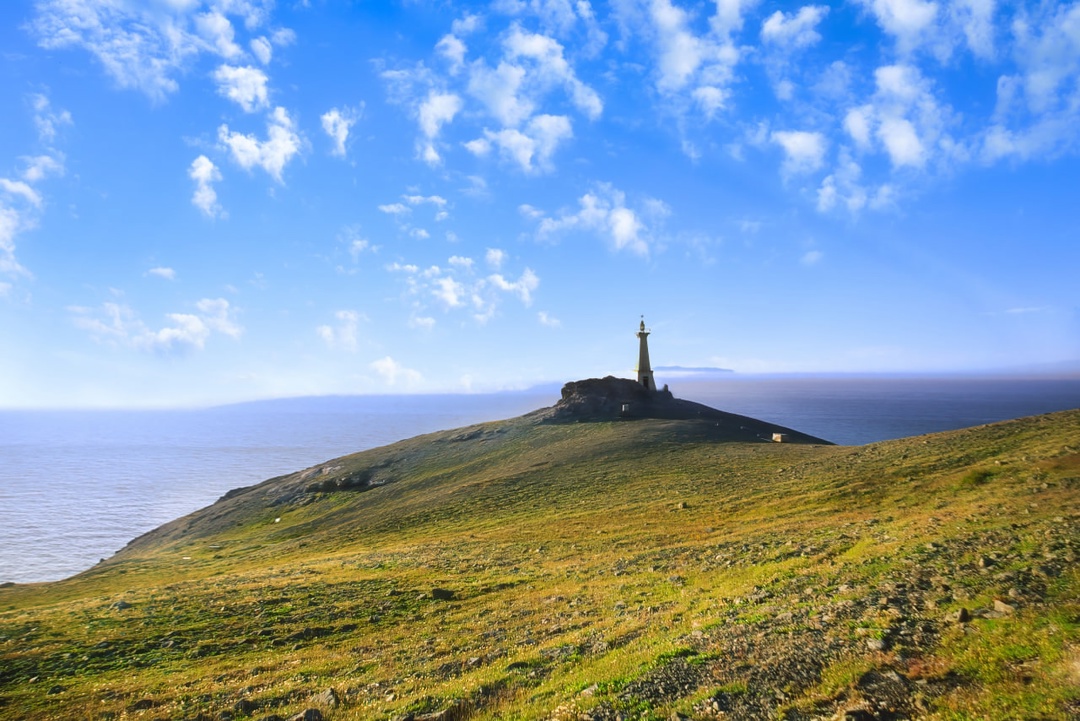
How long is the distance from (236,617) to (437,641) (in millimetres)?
10397

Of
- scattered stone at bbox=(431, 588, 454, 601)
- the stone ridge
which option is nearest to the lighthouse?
the stone ridge

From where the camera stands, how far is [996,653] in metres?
10.0

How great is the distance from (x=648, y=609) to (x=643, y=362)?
225 ft

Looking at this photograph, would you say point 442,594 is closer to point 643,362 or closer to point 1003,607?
point 1003,607

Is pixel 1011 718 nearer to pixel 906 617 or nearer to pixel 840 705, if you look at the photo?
pixel 840 705

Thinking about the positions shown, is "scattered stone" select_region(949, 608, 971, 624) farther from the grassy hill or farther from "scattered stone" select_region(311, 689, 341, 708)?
"scattered stone" select_region(311, 689, 341, 708)

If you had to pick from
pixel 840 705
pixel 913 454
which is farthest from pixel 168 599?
pixel 913 454

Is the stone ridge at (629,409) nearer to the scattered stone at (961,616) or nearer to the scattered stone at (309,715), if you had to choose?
the scattered stone at (961,616)

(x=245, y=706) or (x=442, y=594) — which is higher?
(x=245, y=706)

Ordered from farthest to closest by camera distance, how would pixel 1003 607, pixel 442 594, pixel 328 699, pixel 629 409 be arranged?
pixel 629 409 < pixel 442 594 < pixel 328 699 < pixel 1003 607

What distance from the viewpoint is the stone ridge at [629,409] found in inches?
2773

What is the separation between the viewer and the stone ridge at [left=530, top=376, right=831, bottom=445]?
70438 millimetres

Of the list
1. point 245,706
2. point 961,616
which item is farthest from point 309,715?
point 961,616

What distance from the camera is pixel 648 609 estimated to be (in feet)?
56.9
